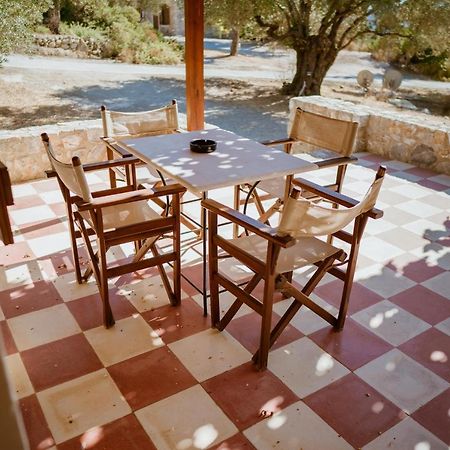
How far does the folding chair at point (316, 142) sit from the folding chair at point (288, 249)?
53 centimetres

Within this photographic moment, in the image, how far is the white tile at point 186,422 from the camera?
1782 millimetres

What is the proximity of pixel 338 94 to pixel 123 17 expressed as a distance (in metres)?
6.81

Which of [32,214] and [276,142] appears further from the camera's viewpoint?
[32,214]

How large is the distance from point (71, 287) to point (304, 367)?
1.46 m

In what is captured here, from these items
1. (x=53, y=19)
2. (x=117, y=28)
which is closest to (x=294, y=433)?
(x=53, y=19)

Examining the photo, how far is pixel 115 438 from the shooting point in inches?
70.3

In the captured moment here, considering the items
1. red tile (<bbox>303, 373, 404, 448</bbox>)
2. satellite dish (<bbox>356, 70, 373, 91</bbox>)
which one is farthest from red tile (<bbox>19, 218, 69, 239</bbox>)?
satellite dish (<bbox>356, 70, 373, 91</bbox>)

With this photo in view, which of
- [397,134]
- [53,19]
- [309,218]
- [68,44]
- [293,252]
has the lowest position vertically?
[397,134]

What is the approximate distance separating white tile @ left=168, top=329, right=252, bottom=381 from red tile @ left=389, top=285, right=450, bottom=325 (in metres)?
1.03

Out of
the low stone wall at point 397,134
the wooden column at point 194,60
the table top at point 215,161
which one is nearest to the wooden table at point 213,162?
the table top at point 215,161

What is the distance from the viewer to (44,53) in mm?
12773

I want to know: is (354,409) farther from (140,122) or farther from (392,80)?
(392,80)

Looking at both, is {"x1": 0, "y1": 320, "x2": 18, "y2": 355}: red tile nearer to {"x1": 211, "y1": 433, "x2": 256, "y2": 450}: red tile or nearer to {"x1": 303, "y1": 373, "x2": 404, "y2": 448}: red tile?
{"x1": 211, "y1": 433, "x2": 256, "y2": 450}: red tile

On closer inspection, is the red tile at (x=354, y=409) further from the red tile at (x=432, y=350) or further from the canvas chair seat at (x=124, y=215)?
the canvas chair seat at (x=124, y=215)
